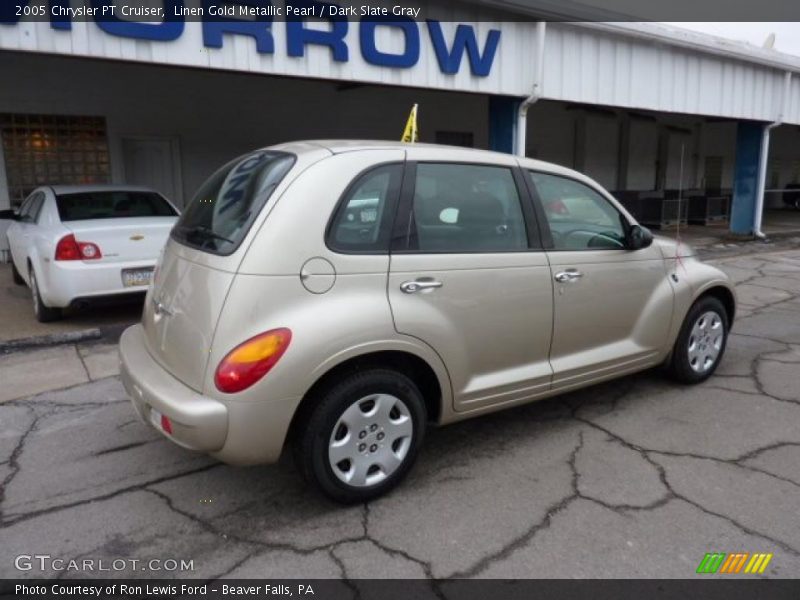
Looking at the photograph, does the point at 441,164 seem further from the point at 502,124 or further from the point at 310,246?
the point at 502,124

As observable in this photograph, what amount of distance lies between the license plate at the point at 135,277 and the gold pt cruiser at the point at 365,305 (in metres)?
2.65

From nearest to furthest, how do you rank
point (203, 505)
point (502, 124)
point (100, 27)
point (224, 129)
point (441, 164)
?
point (203, 505)
point (441, 164)
point (100, 27)
point (502, 124)
point (224, 129)

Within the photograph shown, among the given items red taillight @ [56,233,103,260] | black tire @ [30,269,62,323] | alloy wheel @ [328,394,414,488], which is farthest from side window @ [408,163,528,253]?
black tire @ [30,269,62,323]

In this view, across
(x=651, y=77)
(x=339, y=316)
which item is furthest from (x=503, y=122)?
(x=339, y=316)

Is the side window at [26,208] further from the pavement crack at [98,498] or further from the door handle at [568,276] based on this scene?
the door handle at [568,276]

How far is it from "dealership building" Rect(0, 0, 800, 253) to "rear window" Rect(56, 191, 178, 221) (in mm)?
1445

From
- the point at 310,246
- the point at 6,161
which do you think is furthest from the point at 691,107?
the point at 6,161

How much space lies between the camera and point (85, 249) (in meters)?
5.97

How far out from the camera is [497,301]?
344 centimetres

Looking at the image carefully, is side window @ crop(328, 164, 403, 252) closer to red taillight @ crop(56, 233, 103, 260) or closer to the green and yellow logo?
the green and yellow logo

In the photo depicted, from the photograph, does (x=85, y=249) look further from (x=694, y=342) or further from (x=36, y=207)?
(x=694, y=342)

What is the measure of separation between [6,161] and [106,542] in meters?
9.17

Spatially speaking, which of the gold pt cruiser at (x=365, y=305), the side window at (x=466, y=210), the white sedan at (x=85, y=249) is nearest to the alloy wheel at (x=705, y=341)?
the gold pt cruiser at (x=365, y=305)

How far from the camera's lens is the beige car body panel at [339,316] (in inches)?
110
